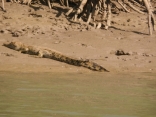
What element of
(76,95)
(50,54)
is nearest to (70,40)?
(50,54)

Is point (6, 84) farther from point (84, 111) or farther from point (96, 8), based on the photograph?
point (96, 8)

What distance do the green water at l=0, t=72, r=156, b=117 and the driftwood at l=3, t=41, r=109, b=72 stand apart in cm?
51

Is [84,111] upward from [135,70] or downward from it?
upward

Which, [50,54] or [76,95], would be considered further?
[50,54]

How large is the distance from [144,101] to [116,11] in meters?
8.76

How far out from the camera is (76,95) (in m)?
5.71

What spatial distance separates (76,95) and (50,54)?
12.0 feet

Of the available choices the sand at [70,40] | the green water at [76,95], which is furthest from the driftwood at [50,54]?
the green water at [76,95]

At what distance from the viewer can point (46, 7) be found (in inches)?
512

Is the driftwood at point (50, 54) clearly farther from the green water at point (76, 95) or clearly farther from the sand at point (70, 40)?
the green water at point (76, 95)

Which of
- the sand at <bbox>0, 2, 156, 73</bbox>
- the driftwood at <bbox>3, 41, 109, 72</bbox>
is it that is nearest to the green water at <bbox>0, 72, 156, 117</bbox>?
the driftwood at <bbox>3, 41, 109, 72</bbox>

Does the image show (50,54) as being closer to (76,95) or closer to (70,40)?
(70,40)

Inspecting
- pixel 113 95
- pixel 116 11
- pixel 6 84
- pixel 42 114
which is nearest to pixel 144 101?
pixel 113 95

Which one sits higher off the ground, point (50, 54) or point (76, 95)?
point (76, 95)
